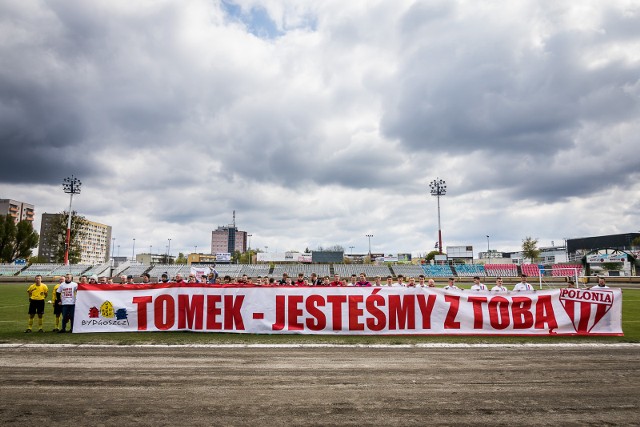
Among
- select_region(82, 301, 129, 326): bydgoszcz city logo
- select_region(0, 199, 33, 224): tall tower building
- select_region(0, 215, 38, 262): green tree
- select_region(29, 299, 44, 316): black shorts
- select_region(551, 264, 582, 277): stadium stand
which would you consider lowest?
select_region(82, 301, 129, 326): bydgoszcz city logo

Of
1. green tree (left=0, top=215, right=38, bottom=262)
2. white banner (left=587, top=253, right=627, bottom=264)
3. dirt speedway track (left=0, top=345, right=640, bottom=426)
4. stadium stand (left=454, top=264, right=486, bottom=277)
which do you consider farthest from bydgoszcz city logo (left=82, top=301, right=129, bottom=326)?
green tree (left=0, top=215, right=38, bottom=262)

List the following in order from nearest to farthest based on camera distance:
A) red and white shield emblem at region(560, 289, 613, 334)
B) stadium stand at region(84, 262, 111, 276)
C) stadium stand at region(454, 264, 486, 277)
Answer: red and white shield emblem at region(560, 289, 613, 334) → stadium stand at region(84, 262, 111, 276) → stadium stand at region(454, 264, 486, 277)

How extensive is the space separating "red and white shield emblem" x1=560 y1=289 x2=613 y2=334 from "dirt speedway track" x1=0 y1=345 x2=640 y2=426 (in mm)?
2804

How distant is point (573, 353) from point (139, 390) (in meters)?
9.90

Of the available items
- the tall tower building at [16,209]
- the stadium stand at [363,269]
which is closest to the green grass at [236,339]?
the stadium stand at [363,269]

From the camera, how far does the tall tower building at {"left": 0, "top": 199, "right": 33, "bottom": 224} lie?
140m

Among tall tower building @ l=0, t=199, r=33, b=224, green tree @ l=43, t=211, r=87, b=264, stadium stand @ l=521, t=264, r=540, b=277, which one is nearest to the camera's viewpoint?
stadium stand @ l=521, t=264, r=540, b=277

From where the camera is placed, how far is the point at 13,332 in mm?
12125

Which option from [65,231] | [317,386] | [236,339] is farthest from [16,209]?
[317,386]

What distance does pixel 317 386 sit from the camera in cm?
653

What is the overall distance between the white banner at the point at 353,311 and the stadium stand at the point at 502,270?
55.6m

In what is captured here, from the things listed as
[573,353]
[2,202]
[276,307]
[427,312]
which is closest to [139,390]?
[276,307]

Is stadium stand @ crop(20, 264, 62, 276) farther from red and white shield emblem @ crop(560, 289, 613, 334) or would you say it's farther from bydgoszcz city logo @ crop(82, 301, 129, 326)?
red and white shield emblem @ crop(560, 289, 613, 334)

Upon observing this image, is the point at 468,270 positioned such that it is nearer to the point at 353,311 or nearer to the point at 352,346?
the point at 353,311
